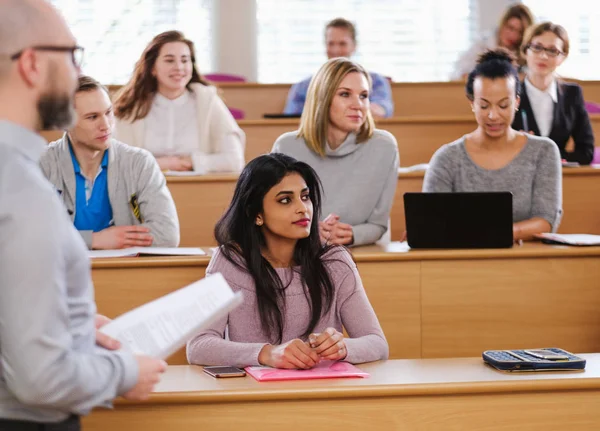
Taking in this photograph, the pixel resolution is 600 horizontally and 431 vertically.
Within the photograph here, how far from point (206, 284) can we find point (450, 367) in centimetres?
65

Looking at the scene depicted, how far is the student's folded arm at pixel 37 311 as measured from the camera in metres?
0.99

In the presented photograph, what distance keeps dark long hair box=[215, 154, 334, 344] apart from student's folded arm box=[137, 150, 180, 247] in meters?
0.74

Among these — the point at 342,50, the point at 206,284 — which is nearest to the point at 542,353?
the point at 206,284

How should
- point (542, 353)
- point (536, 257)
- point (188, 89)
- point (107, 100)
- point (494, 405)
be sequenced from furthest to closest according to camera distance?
1. point (188, 89)
2. point (107, 100)
3. point (536, 257)
4. point (542, 353)
5. point (494, 405)

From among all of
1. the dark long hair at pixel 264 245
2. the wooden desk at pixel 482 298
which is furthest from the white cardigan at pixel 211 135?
the dark long hair at pixel 264 245

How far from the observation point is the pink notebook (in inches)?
63.8

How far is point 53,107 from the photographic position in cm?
108

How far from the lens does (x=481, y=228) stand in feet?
8.79

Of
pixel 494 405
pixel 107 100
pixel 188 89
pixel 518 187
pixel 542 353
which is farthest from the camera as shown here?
pixel 188 89

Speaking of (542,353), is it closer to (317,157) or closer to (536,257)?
(536,257)

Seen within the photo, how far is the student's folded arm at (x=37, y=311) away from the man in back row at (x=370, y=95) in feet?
12.5

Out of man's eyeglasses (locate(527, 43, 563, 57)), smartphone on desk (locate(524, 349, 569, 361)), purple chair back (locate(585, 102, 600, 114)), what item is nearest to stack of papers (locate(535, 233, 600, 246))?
→ smartphone on desk (locate(524, 349, 569, 361))

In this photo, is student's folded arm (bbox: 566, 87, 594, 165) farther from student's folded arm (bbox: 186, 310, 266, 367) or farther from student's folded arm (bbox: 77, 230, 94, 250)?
student's folded arm (bbox: 186, 310, 266, 367)

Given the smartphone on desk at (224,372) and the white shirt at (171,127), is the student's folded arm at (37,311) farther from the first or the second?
the white shirt at (171,127)
